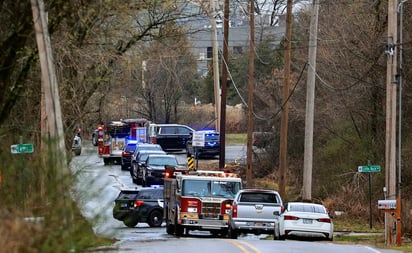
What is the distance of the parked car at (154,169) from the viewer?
45.6 meters

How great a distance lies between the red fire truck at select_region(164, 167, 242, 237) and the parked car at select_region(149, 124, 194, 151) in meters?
31.8

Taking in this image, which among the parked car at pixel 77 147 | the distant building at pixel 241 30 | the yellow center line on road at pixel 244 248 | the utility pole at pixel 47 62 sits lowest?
the yellow center line on road at pixel 244 248

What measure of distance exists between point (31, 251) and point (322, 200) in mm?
31340

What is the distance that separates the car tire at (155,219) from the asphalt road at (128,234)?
0.26 meters

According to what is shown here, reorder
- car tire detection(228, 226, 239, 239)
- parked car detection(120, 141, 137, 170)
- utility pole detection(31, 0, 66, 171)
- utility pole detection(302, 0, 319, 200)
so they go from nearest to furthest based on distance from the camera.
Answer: utility pole detection(31, 0, 66, 171) → car tire detection(228, 226, 239, 239) → utility pole detection(302, 0, 319, 200) → parked car detection(120, 141, 137, 170)

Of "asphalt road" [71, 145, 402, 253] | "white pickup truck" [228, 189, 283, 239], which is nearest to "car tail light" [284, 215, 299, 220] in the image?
"asphalt road" [71, 145, 402, 253]

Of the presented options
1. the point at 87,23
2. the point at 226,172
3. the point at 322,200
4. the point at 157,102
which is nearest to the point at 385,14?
the point at 322,200

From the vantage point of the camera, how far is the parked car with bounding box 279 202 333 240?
26.0m

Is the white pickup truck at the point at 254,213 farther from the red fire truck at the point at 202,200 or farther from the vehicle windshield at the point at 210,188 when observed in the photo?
the vehicle windshield at the point at 210,188

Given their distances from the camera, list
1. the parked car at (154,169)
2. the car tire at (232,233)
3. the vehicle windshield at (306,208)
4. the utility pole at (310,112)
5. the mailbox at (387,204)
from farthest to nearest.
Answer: the parked car at (154,169)
the utility pole at (310,112)
the car tire at (232,233)
the vehicle windshield at (306,208)
the mailbox at (387,204)

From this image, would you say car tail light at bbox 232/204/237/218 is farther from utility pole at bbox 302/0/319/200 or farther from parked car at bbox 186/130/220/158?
parked car at bbox 186/130/220/158

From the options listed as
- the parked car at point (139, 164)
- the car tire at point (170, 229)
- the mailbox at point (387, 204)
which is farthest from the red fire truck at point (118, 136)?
the mailbox at point (387, 204)

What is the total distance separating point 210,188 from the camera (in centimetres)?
2875

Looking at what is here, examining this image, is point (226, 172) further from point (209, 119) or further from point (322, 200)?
point (209, 119)
